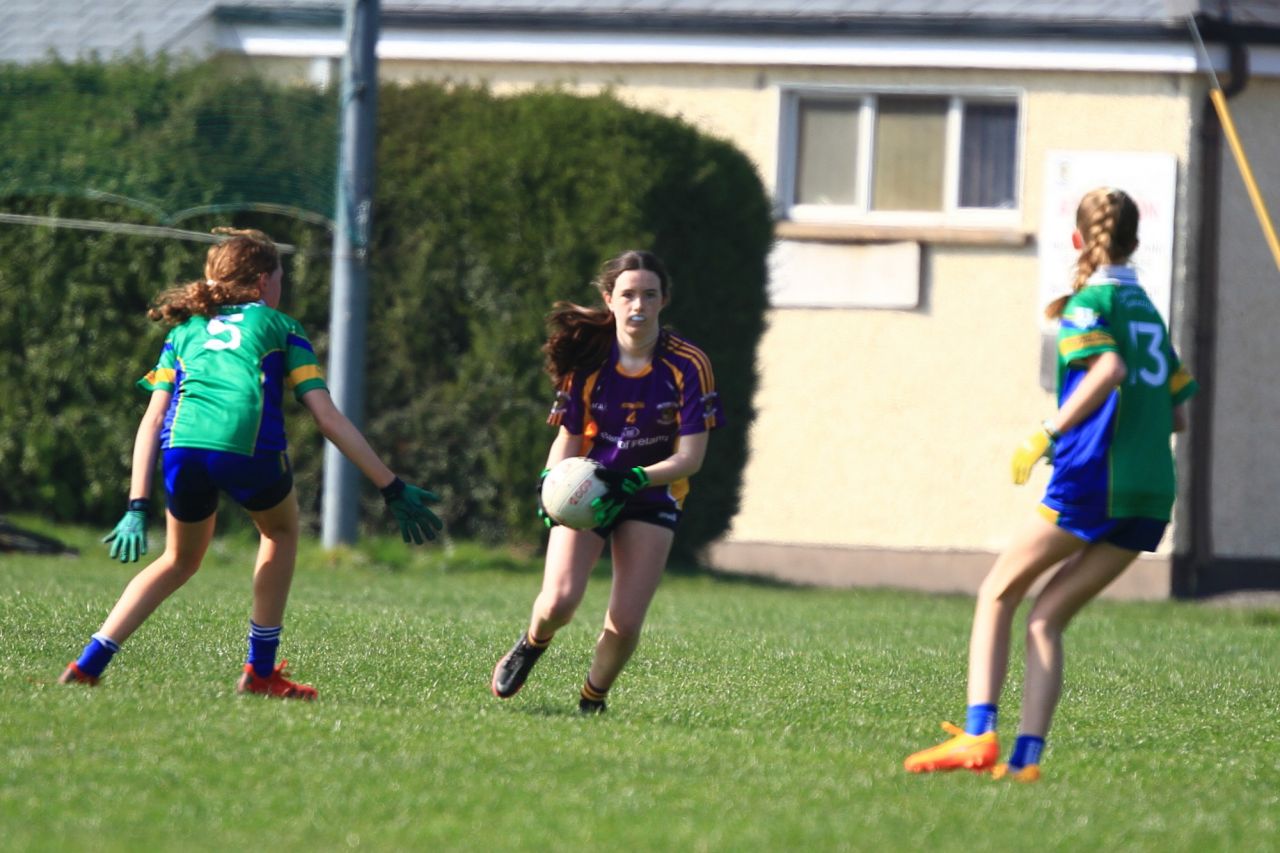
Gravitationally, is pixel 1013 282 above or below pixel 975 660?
above

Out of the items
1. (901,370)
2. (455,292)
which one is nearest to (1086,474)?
(455,292)

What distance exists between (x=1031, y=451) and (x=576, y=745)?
1775mm

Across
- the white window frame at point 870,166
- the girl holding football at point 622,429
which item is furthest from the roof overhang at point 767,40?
the girl holding football at point 622,429

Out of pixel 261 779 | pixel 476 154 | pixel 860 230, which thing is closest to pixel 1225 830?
pixel 261 779

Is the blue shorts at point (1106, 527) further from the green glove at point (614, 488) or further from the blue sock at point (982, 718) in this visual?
the green glove at point (614, 488)

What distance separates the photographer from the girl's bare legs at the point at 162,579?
23.7 feet

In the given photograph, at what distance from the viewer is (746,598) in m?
15.1

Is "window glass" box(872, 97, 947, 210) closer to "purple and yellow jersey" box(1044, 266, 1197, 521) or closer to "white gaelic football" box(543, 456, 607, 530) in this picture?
"white gaelic football" box(543, 456, 607, 530)

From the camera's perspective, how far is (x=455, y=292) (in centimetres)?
1639

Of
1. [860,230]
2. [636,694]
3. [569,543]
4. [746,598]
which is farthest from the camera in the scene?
[860,230]

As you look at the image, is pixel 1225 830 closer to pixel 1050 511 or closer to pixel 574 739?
pixel 1050 511

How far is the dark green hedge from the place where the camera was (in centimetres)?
1617

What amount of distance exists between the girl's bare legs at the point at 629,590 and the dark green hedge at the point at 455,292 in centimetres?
866

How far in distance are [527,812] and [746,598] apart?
9.79 meters
